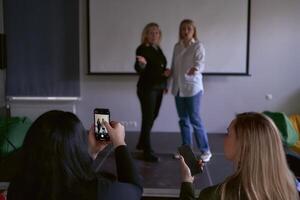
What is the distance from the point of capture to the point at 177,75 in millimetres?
4031

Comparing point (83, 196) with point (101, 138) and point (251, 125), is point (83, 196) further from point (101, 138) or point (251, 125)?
point (251, 125)

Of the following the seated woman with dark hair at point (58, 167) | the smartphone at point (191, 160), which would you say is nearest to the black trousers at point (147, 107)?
the smartphone at point (191, 160)

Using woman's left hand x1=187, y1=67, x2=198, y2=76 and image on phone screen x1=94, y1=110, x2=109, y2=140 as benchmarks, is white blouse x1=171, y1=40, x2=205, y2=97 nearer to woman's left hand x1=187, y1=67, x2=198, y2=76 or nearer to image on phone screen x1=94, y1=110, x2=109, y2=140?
woman's left hand x1=187, y1=67, x2=198, y2=76

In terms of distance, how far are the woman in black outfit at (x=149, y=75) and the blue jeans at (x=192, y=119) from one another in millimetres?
269

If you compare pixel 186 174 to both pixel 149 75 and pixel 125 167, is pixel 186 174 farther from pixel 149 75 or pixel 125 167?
pixel 149 75

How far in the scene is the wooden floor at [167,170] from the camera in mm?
3217

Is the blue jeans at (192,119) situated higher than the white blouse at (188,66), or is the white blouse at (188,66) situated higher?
the white blouse at (188,66)

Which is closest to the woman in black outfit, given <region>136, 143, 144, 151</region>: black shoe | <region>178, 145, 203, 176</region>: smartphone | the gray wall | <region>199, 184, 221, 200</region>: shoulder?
<region>136, 143, 144, 151</region>: black shoe

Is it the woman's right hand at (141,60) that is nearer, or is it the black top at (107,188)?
the black top at (107,188)

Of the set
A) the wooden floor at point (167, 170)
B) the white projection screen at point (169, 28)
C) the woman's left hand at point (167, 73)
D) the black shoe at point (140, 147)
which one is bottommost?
the wooden floor at point (167, 170)

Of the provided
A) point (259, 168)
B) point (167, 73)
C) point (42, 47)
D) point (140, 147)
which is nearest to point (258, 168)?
point (259, 168)

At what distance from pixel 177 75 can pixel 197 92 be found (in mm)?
280

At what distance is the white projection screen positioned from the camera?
5.10 m

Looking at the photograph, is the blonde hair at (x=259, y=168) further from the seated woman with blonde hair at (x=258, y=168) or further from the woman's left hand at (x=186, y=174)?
the woman's left hand at (x=186, y=174)
